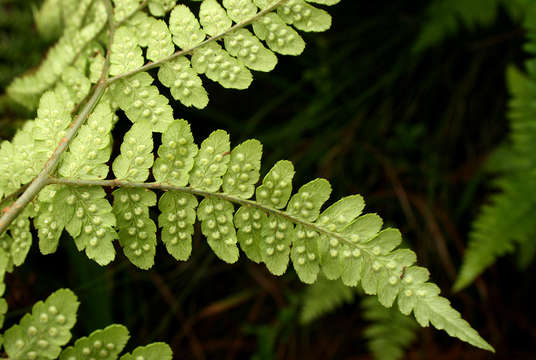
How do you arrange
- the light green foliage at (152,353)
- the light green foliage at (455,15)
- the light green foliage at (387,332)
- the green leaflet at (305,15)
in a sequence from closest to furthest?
the light green foliage at (152,353), the green leaflet at (305,15), the light green foliage at (387,332), the light green foliage at (455,15)

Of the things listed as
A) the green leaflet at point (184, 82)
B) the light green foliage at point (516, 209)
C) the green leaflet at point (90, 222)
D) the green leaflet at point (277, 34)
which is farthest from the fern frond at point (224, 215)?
the light green foliage at point (516, 209)

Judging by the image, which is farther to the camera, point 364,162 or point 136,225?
point 364,162

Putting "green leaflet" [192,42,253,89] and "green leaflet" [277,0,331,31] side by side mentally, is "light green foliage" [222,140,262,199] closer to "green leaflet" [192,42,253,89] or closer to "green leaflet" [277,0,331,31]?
"green leaflet" [192,42,253,89]

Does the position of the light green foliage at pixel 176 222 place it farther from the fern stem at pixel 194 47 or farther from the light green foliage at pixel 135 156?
the fern stem at pixel 194 47

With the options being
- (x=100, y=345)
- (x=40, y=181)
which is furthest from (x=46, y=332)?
(x=40, y=181)

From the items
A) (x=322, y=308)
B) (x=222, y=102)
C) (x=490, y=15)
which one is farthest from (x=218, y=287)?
(x=490, y=15)

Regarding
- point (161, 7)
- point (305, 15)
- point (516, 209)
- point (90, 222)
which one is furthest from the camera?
point (516, 209)

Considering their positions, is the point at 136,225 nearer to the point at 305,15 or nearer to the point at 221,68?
the point at 221,68
